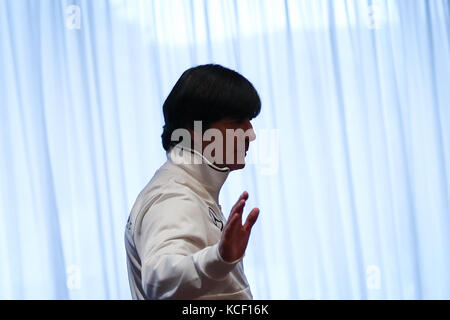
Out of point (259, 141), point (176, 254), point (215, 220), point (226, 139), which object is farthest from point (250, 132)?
point (259, 141)

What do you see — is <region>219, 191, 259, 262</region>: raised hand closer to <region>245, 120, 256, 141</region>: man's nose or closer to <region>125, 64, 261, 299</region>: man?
<region>125, 64, 261, 299</region>: man

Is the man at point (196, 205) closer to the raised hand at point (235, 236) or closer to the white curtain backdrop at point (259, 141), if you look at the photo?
the raised hand at point (235, 236)

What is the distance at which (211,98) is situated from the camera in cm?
86

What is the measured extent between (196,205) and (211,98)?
6.8 inches

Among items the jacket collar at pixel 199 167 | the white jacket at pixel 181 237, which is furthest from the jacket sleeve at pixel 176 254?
the jacket collar at pixel 199 167

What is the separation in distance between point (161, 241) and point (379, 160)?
1925 mm

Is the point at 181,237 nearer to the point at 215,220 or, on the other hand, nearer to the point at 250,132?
the point at 215,220

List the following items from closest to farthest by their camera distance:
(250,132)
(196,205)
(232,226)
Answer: (232,226) → (196,205) → (250,132)

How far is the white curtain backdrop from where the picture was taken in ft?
7.91

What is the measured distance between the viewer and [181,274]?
2.21 feet

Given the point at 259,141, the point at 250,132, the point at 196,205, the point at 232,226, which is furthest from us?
the point at 259,141

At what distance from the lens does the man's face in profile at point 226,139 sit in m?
0.87
